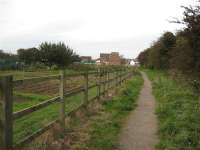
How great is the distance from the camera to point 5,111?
3.85m

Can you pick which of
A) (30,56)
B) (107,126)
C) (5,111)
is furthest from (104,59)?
(5,111)

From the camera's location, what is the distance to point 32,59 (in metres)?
68.5

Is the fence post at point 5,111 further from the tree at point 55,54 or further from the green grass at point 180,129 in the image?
the tree at point 55,54

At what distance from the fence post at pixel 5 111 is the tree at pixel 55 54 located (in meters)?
60.2

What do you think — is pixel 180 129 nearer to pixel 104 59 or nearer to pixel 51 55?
pixel 51 55

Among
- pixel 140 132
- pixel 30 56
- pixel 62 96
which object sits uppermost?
pixel 30 56

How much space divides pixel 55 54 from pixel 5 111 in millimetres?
60439

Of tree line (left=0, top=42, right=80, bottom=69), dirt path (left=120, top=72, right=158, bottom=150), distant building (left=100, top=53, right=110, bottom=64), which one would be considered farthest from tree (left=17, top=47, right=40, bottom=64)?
dirt path (left=120, top=72, right=158, bottom=150)

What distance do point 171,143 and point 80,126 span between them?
7.42 feet

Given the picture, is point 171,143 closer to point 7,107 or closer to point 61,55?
point 7,107

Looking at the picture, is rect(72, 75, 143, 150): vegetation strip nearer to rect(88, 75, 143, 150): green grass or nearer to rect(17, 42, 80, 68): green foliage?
rect(88, 75, 143, 150): green grass

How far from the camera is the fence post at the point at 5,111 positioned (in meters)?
3.81

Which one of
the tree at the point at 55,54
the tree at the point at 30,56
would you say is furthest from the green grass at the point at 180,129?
the tree at the point at 30,56

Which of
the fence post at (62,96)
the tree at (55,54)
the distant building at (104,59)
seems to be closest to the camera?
the fence post at (62,96)
